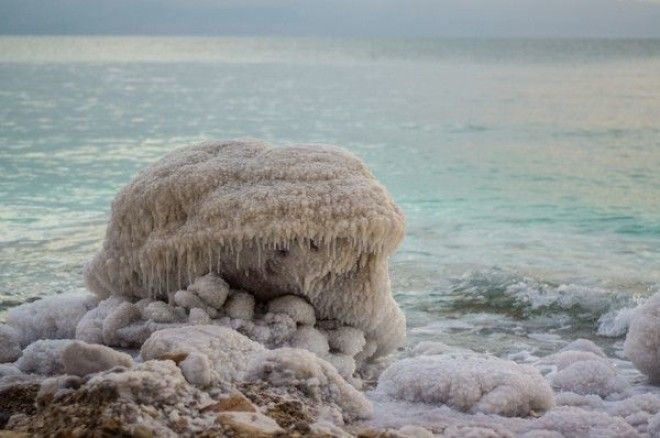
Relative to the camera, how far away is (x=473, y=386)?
5.12 m

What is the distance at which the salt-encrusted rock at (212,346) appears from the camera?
197 inches

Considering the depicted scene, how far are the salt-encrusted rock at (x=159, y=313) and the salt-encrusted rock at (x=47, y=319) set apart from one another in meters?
0.88

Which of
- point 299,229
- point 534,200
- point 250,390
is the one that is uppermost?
point 299,229

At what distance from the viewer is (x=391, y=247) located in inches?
250

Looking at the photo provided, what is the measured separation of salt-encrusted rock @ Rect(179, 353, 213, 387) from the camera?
4410 mm

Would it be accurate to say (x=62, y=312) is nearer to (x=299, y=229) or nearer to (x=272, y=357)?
(x=299, y=229)

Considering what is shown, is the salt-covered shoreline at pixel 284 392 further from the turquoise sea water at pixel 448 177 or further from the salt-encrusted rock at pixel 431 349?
the turquoise sea water at pixel 448 177

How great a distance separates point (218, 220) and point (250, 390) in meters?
1.84

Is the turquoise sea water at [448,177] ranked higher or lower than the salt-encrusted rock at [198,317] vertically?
lower

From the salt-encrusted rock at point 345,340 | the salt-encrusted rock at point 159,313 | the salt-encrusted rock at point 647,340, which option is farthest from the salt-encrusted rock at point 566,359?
the salt-encrusted rock at point 159,313

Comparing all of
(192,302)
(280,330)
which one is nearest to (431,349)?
(280,330)

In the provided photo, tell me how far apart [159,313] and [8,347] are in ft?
3.11

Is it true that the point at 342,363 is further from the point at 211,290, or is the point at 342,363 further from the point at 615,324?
the point at 615,324

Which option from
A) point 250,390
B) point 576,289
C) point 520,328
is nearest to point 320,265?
point 250,390
